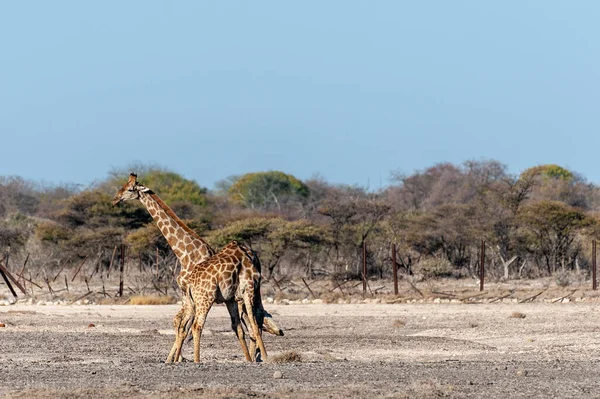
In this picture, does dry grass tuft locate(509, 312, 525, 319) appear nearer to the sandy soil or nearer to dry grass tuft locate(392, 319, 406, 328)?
the sandy soil

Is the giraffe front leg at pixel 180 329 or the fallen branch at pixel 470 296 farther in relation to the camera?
Answer: the fallen branch at pixel 470 296

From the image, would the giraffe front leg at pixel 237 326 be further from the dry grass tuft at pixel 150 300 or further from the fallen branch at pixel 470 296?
the fallen branch at pixel 470 296

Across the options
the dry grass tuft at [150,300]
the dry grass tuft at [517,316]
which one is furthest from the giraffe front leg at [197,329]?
the dry grass tuft at [150,300]

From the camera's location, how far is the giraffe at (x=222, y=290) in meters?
15.6

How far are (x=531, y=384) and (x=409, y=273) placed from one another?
90.8ft

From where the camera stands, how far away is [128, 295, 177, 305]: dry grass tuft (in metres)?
30.7

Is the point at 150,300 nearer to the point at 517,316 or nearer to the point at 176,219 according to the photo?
the point at 517,316

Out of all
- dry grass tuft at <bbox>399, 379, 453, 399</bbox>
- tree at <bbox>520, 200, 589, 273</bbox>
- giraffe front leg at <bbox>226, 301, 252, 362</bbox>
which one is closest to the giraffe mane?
giraffe front leg at <bbox>226, 301, 252, 362</bbox>

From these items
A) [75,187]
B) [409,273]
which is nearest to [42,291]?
[409,273]

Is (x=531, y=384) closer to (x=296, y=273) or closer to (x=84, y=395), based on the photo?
(x=84, y=395)

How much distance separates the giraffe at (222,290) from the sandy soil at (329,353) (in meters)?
0.52

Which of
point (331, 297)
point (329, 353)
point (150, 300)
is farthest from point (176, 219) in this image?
point (331, 297)

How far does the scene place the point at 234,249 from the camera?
16.1 metres

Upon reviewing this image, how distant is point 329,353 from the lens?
18000 millimetres
